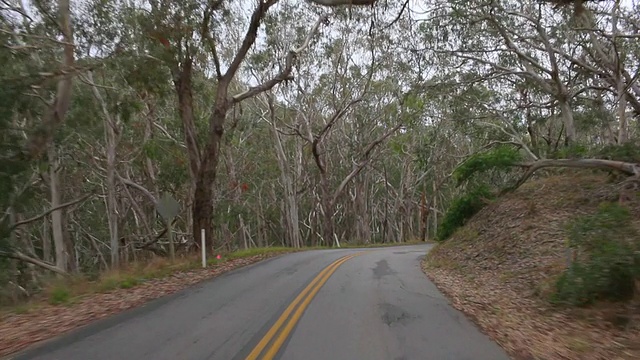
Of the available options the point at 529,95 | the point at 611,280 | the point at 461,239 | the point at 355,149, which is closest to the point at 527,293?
the point at 611,280

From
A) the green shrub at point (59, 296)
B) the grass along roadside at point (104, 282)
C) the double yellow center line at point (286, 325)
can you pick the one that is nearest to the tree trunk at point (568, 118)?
the double yellow center line at point (286, 325)

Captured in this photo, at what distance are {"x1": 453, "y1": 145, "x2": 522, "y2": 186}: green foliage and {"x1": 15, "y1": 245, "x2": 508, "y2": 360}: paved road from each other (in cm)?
962

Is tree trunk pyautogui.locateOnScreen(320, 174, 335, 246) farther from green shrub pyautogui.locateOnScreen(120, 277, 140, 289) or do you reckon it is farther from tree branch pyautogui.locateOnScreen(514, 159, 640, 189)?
green shrub pyautogui.locateOnScreen(120, 277, 140, 289)

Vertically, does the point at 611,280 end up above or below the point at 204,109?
below

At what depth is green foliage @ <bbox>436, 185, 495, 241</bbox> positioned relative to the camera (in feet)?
74.2

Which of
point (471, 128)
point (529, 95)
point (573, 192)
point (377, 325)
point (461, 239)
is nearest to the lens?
point (377, 325)

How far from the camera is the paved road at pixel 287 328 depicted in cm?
674

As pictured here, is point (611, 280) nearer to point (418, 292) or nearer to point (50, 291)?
point (418, 292)

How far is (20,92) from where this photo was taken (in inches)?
544

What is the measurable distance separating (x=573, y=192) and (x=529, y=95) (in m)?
11.8

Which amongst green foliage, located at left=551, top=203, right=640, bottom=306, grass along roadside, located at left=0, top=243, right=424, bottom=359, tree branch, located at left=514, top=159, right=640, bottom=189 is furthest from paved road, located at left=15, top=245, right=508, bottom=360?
tree branch, located at left=514, top=159, right=640, bottom=189

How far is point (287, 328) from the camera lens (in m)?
8.04

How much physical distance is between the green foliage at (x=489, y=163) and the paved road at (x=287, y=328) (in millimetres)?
9616

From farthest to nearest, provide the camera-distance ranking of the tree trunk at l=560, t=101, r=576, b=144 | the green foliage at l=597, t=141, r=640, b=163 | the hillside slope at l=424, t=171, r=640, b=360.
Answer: the tree trunk at l=560, t=101, r=576, b=144 < the green foliage at l=597, t=141, r=640, b=163 < the hillside slope at l=424, t=171, r=640, b=360
